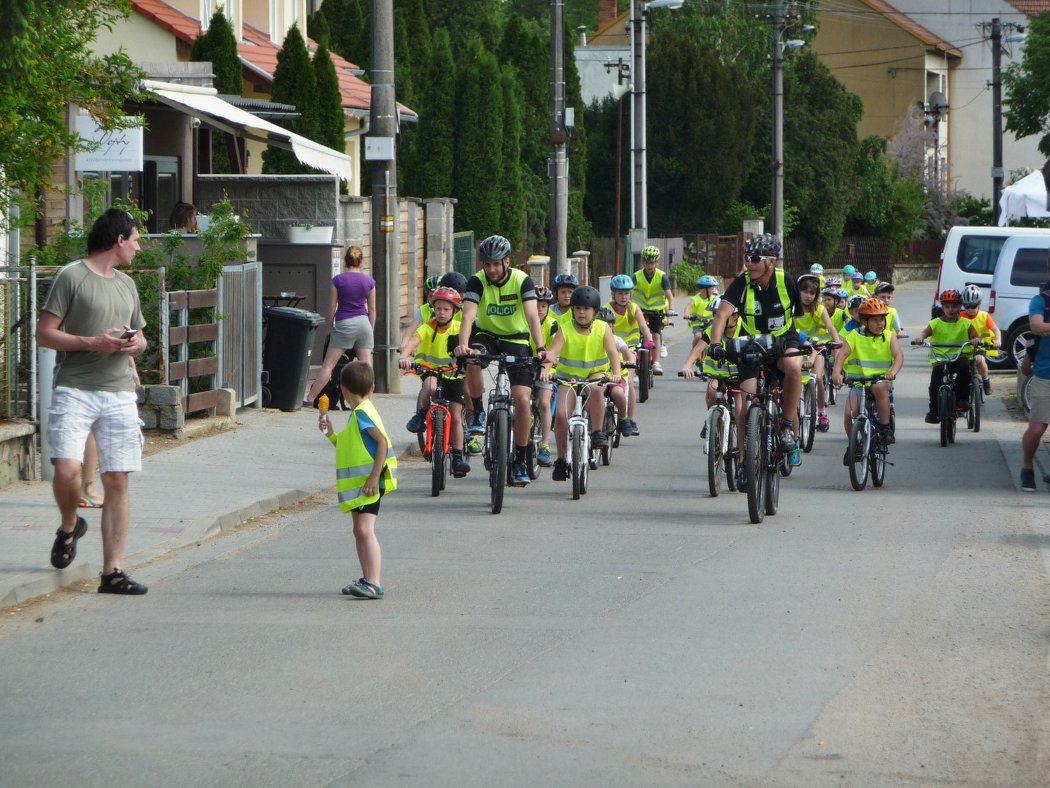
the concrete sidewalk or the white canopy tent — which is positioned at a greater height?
the white canopy tent

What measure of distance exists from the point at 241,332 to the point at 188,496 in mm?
5283

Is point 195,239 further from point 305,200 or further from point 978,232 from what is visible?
point 978,232

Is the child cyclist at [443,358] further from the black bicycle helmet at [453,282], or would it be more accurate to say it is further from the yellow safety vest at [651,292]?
the yellow safety vest at [651,292]

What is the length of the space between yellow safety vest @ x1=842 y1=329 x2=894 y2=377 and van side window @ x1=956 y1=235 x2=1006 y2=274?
14.0 m

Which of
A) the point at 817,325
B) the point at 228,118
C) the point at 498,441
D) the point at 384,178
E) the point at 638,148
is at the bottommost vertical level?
the point at 498,441

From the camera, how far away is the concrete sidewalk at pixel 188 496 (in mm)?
9055

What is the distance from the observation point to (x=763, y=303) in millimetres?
12250

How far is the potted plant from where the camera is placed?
70.2 feet

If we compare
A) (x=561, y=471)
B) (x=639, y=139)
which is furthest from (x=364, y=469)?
(x=639, y=139)

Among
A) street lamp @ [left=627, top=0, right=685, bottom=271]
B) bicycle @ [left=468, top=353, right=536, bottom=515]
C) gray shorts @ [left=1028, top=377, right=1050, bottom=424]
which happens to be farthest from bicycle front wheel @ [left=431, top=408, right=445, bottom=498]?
street lamp @ [left=627, top=0, right=685, bottom=271]

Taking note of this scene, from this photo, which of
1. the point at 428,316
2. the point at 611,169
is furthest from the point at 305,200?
the point at 611,169

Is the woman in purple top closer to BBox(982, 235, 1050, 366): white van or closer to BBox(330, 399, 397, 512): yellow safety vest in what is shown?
BBox(330, 399, 397, 512): yellow safety vest

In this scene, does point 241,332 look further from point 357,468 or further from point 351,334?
point 357,468

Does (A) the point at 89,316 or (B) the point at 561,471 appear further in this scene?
(B) the point at 561,471
